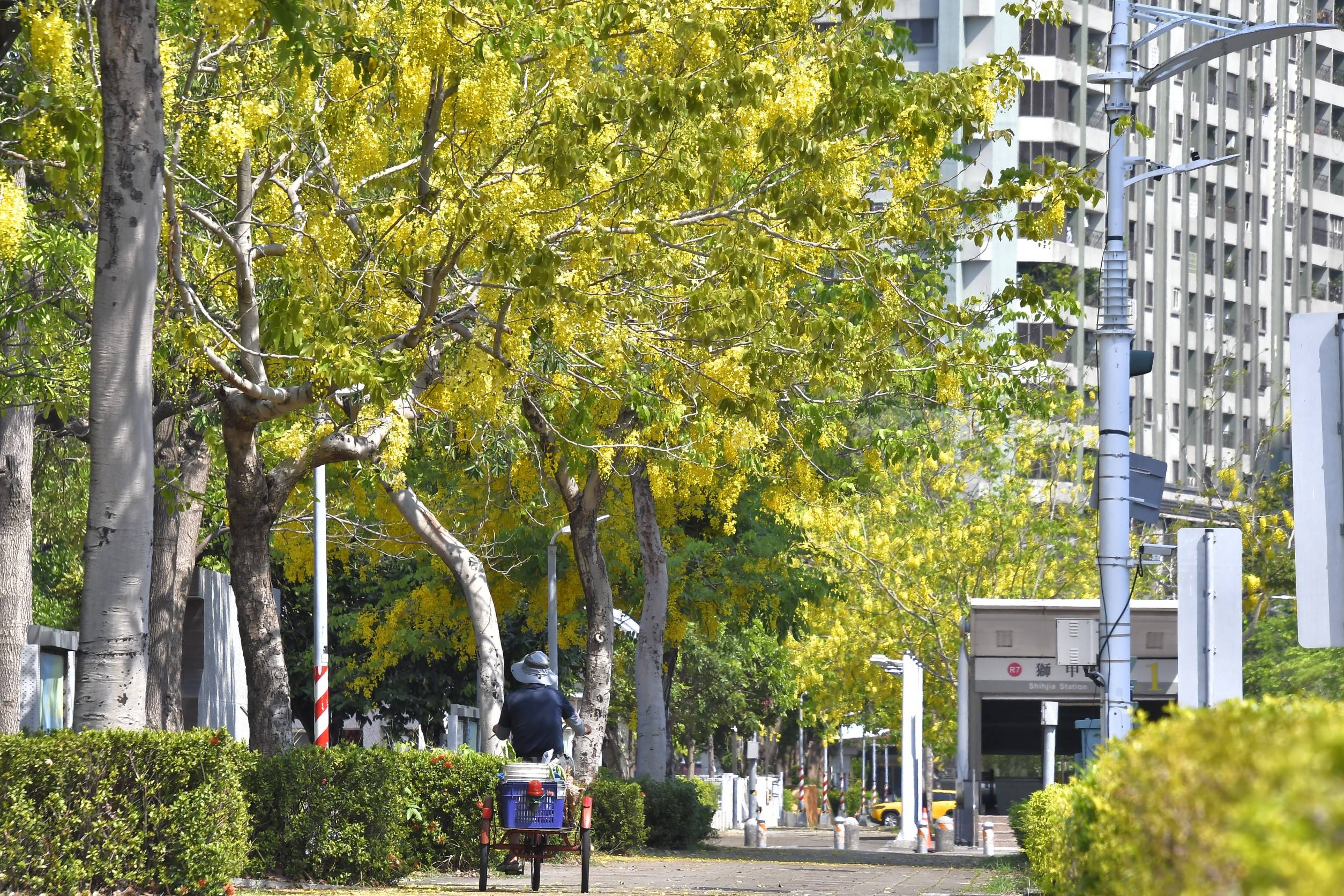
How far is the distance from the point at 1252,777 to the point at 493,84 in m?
9.90

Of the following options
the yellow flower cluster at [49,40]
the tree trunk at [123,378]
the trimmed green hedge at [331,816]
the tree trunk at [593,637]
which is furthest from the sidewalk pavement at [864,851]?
the tree trunk at [123,378]

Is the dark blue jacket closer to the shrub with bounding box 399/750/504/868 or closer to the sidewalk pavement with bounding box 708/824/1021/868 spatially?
the shrub with bounding box 399/750/504/868

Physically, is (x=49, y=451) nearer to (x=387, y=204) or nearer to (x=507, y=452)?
(x=507, y=452)

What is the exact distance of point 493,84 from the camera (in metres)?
12.0

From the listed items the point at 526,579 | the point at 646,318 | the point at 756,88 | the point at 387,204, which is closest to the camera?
the point at 756,88

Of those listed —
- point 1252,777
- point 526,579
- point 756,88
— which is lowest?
point 1252,777

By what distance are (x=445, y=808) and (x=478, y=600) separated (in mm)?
4772

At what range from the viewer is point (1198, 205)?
8200 cm

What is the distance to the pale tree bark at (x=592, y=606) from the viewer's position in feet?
71.0

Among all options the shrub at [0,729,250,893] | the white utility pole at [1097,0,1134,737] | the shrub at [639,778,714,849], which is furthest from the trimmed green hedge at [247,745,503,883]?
the shrub at [639,778,714,849]

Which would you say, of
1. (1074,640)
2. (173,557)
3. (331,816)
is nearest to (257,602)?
(331,816)

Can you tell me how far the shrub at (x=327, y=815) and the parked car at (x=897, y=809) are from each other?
4684 cm

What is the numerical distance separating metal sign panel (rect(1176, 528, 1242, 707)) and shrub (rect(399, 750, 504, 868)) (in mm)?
8621

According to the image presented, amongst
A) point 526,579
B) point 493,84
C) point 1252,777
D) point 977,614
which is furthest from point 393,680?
point 1252,777
